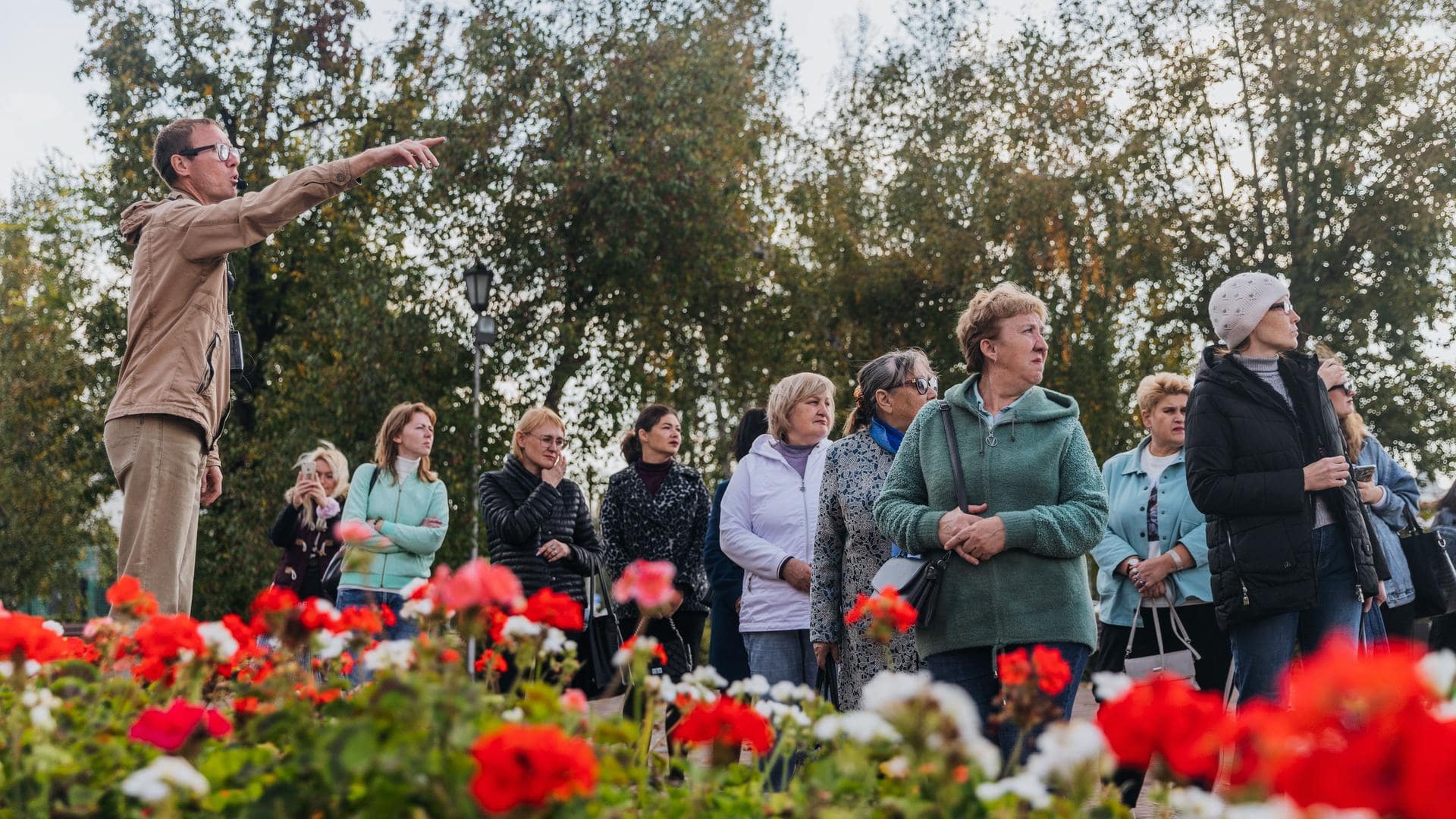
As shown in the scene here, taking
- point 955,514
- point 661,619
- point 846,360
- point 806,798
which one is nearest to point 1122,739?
point 806,798

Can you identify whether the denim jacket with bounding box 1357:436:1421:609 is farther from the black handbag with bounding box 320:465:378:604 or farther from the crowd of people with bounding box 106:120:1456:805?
the black handbag with bounding box 320:465:378:604

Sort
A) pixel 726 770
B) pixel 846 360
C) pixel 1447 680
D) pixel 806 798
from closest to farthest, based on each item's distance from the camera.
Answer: pixel 1447 680
pixel 806 798
pixel 726 770
pixel 846 360

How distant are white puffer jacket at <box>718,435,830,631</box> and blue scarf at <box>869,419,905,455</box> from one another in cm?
61

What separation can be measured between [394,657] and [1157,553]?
487 cm

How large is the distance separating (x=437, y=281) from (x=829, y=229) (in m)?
6.55

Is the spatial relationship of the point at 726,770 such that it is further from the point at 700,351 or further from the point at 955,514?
the point at 700,351

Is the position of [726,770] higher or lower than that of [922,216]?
lower

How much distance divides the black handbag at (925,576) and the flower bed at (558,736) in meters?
1.11

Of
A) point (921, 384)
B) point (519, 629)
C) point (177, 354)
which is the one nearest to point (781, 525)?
point (921, 384)

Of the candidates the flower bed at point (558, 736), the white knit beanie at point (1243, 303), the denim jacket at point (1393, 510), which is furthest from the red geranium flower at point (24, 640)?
the denim jacket at point (1393, 510)

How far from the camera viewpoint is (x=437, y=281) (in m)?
20.7

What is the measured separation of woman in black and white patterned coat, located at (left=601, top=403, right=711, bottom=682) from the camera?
8.25 metres

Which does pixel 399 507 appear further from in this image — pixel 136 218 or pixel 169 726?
pixel 169 726

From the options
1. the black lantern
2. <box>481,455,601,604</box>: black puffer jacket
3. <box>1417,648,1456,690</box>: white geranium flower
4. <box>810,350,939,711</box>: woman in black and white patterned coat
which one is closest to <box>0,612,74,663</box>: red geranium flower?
<box>1417,648,1456,690</box>: white geranium flower
